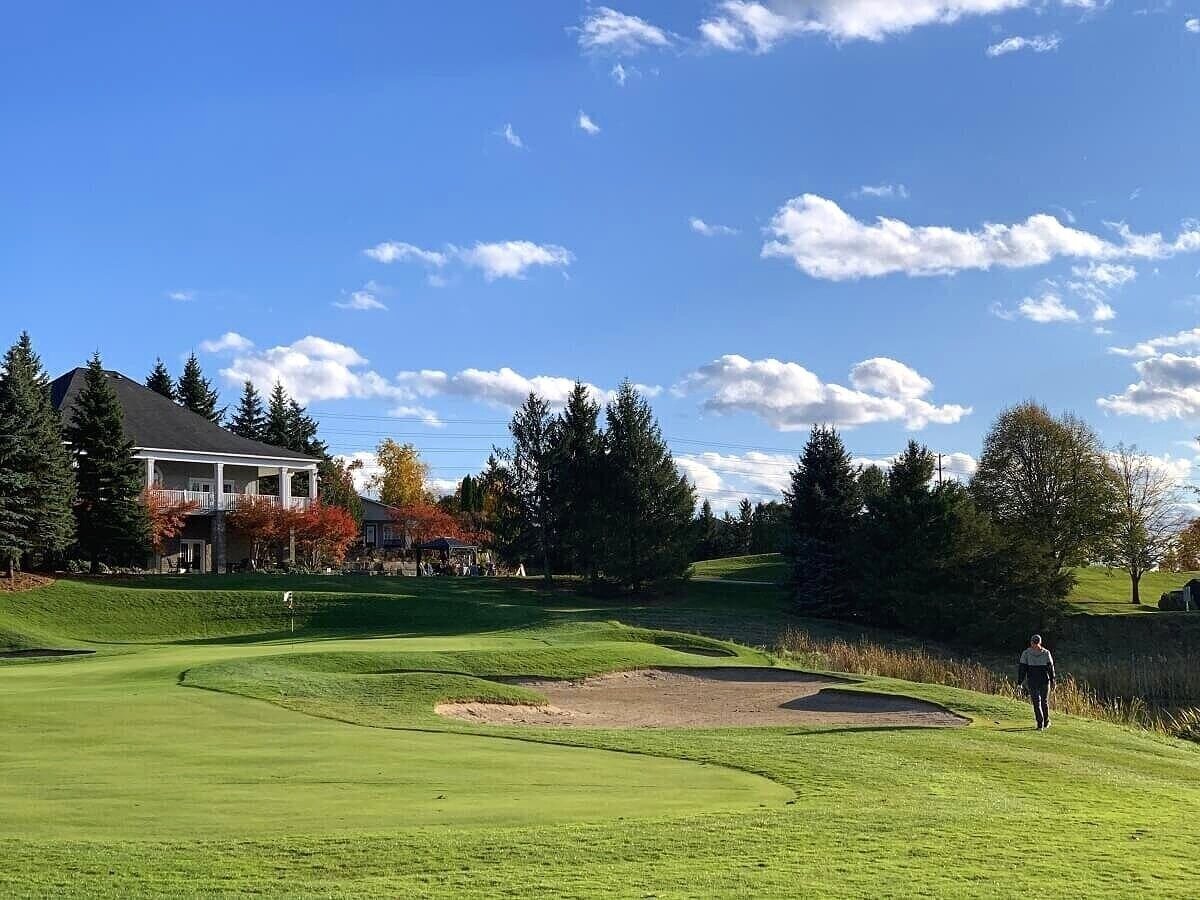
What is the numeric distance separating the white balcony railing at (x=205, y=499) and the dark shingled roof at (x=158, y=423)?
2472mm

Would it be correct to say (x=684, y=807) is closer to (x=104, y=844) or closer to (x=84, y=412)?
(x=104, y=844)

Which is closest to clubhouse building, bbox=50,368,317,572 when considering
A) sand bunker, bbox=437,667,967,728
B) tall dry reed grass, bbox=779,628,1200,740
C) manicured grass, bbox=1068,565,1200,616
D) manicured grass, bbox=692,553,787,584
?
manicured grass, bbox=692,553,787,584

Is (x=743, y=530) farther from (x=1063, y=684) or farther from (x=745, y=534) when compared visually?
(x=1063, y=684)

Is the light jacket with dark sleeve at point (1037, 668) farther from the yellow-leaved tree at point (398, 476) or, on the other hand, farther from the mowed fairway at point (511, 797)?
the yellow-leaved tree at point (398, 476)

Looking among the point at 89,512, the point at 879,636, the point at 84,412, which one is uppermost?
the point at 84,412

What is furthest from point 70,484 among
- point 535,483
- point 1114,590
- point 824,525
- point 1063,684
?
point 1114,590

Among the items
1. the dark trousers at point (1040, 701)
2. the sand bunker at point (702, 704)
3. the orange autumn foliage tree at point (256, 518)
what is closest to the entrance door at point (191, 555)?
the orange autumn foliage tree at point (256, 518)

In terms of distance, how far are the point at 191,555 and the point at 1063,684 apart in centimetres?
4476

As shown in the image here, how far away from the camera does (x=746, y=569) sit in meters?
69.6

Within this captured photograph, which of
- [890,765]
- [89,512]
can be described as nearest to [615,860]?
[890,765]

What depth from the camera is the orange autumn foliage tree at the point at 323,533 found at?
57.6 meters

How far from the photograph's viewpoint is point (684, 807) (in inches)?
423

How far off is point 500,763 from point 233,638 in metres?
26.2

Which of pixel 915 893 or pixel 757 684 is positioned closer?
pixel 915 893
